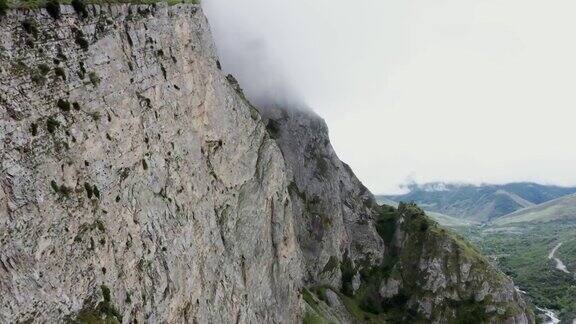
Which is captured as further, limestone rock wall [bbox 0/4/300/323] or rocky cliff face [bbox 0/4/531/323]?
rocky cliff face [bbox 0/4/531/323]

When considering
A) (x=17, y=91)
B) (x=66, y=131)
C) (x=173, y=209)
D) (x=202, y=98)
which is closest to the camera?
(x=17, y=91)

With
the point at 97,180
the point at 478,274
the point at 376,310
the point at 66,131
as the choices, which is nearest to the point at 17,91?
the point at 66,131

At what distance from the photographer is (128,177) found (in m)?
80.7

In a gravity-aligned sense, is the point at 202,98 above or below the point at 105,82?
above

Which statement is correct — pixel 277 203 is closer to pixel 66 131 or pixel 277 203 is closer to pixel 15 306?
pixel 66 131

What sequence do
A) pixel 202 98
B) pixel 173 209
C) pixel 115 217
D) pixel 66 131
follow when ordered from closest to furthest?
pixel 66 131
pixel 115 217
pixel 173 209
pixel 202 98

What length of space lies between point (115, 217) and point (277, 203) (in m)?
80.6

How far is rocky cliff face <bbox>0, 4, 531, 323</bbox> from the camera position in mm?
62375

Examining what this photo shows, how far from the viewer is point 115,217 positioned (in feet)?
249

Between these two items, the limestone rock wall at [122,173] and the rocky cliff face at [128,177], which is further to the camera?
the rocky cliff face at [128,177]

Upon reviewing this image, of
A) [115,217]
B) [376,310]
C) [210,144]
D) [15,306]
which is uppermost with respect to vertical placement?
[210,144]

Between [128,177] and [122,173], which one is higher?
[122,173]

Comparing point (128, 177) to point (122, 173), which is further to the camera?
point (128, 177)

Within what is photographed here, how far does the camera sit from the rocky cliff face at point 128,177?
6238 centimetres
